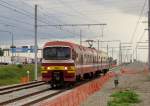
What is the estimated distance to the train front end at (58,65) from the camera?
3344 cm

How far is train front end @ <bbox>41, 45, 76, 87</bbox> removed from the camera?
33.4 m

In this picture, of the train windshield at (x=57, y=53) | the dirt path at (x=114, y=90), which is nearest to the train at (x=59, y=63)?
the train windshield at (x=57, y=53)

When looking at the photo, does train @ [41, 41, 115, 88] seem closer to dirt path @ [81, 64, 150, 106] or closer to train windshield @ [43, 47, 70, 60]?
train windshield @ [43, 47, 70, 60]

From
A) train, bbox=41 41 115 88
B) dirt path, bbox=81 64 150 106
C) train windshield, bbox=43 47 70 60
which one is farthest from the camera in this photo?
train windshield, bbox=43 47 70 60

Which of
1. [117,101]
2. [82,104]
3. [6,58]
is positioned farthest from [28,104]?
[6,58]

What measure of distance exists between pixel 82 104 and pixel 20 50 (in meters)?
99.0

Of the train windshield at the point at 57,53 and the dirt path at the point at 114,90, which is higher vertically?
the train windshield at the point at 57,53

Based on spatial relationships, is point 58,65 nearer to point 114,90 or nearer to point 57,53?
point 57,53

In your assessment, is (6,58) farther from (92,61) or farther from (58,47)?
(58,47)

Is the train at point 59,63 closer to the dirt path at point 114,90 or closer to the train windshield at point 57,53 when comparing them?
the train windshield at point 57,53

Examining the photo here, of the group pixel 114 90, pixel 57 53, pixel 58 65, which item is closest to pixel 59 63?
pixel 58 65

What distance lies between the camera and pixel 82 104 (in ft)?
69.4

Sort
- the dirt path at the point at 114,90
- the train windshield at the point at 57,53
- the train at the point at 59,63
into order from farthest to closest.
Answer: the train windshield at the point at 57,53 < the train at the point at 59,63 < the dirt path at the point at 114,90

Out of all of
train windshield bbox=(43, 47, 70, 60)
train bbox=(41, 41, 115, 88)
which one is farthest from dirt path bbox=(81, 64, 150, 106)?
train windshield bbox=(43, 47, 70, 60)
